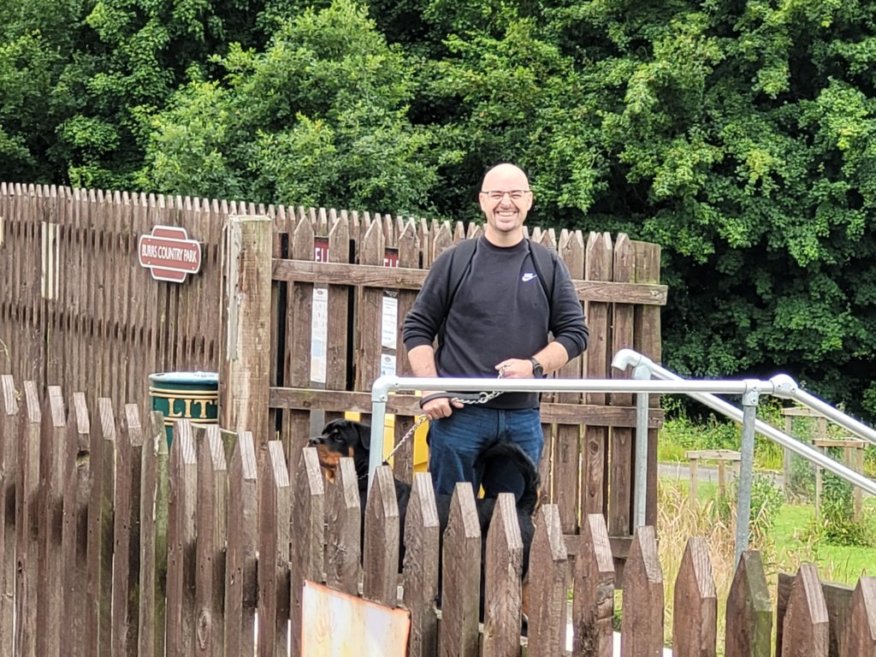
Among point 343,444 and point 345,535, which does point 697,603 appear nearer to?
point 345,535

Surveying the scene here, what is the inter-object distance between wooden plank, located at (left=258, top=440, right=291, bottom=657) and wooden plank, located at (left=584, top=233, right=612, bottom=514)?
4.22 metres

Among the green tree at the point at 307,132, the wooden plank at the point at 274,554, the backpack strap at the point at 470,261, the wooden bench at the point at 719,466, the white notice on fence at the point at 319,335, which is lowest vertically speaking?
the wooden bench at the point at 719,466

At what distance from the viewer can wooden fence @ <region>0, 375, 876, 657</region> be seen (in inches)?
105

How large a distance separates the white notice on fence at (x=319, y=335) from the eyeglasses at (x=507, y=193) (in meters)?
2.70

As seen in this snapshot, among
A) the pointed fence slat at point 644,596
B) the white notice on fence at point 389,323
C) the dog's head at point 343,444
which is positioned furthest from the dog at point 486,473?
the white notice on fence at point 389,323

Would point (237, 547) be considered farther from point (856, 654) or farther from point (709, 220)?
point (709, 220)

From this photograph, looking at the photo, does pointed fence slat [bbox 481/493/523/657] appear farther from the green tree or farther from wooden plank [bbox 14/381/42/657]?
the green tree

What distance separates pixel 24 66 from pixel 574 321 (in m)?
21.6

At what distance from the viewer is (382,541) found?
324 centimetres

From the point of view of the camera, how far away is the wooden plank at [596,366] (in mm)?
7645

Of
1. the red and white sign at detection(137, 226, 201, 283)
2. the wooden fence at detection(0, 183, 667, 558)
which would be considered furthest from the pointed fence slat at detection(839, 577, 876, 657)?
the red and white sign at detection(137, 226, 201, 283)

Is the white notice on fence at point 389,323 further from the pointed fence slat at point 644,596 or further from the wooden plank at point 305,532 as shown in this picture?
the pointed fence slat at point 644,596

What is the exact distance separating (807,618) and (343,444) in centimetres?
384

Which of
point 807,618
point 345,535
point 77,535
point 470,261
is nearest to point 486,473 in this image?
point 470,261
